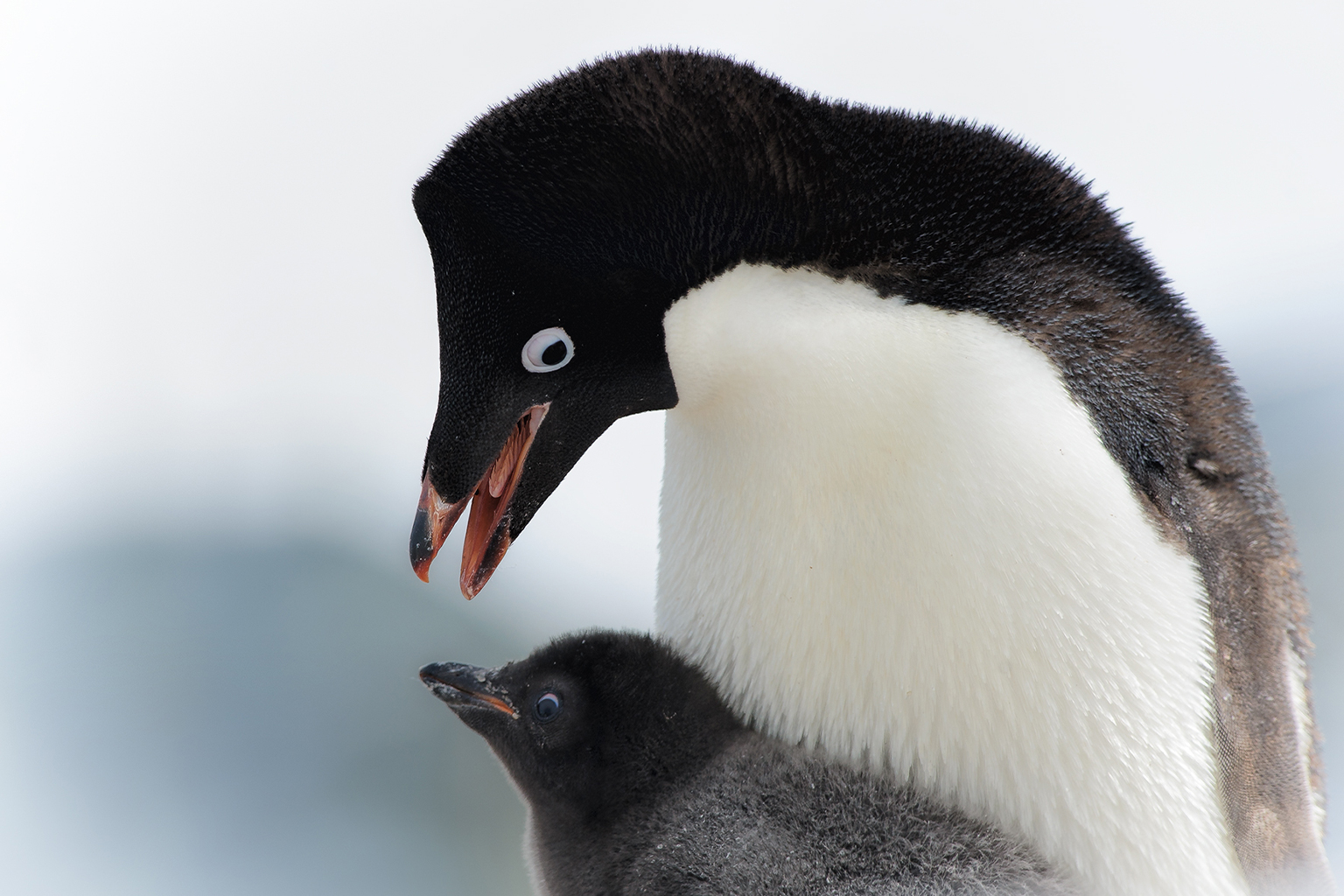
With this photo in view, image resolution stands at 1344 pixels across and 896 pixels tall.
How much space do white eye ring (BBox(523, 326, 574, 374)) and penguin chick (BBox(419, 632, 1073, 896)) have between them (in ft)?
0.91

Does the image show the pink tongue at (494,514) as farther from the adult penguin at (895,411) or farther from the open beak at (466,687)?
the open beak at (466,687)

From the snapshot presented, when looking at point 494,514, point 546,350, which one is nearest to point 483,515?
point 494,514

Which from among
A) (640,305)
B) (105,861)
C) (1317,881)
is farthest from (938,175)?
(105,861)

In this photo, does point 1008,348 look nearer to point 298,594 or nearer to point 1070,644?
point 1070,644

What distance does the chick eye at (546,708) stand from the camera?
0.93m

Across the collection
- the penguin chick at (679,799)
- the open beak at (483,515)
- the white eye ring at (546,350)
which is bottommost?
the penguin chick at (679,799)

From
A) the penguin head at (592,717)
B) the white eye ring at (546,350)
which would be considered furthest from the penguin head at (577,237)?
the penguin head at (592,717)

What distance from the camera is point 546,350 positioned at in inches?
28.5

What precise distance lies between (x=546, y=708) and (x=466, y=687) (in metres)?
0.07

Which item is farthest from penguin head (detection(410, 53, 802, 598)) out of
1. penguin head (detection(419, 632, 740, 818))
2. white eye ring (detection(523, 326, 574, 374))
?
penguin head (detection(419, 632, 740, 818))

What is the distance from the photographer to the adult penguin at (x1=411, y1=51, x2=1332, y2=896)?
706mm

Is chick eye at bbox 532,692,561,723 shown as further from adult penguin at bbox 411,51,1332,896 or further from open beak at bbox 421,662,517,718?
adult penguin at bbox 411,51,1332,896

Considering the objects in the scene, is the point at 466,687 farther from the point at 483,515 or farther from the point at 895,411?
the point at 895,411

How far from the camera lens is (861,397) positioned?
2.35 feet
